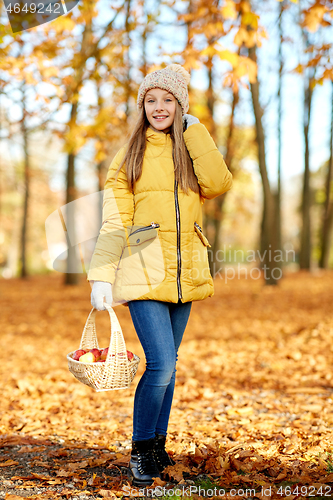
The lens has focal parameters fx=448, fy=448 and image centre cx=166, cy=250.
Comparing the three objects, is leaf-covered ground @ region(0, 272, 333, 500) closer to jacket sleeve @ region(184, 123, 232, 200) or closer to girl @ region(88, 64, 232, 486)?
girl @ region(88, 64, 232, 486)

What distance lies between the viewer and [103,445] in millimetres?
3213

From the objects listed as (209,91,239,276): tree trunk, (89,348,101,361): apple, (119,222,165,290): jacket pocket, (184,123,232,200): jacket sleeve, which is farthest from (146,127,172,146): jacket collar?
(209,91,239,276): tree trunk

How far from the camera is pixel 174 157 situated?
2.56 meters

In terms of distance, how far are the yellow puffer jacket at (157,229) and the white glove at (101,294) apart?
0.03 meters

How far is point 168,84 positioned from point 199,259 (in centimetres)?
102

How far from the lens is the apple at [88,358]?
2549 millimetres

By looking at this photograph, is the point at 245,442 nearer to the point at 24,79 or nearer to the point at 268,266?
the point at 24,79

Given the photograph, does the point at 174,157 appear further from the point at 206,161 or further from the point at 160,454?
the point at 160,454

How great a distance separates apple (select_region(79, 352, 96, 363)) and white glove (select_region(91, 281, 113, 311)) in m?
0.34

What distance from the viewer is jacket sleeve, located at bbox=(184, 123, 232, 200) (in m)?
2.56

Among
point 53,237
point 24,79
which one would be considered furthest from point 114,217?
point 24,79

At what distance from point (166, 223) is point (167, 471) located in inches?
56.8

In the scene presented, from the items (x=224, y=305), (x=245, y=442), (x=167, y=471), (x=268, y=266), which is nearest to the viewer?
(x=167, y=471)

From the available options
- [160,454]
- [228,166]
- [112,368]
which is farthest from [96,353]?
[228,166]
